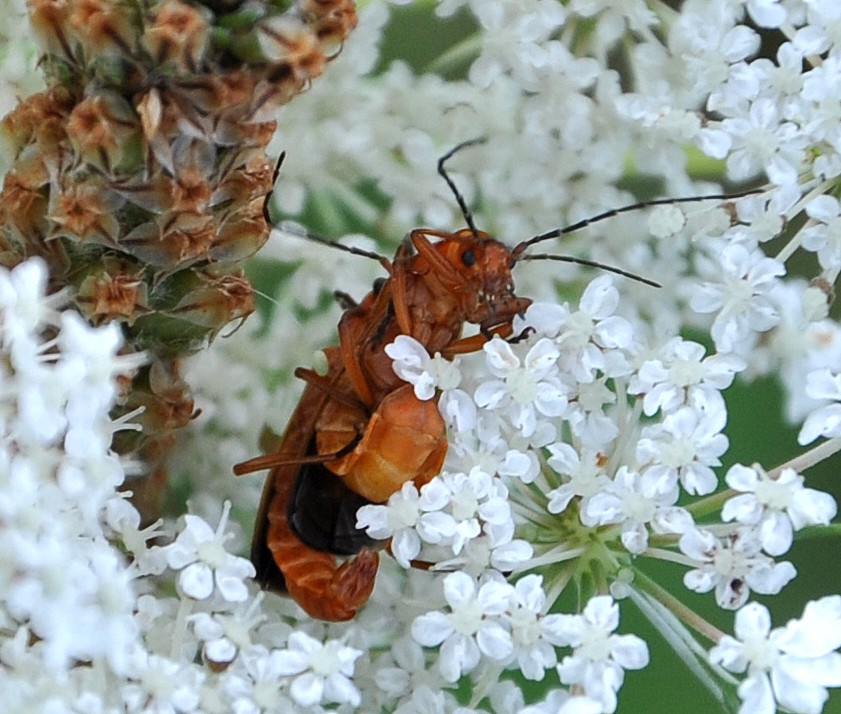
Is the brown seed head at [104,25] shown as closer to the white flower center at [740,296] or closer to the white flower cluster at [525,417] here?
the white flower cluster at [525,417]

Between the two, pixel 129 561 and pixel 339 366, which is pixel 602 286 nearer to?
pixel 339 366

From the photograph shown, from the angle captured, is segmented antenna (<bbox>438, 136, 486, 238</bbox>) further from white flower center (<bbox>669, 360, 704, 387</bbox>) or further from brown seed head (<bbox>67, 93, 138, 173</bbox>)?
brown seed head (<bbox>67, 93, 138, 173</bbox>)

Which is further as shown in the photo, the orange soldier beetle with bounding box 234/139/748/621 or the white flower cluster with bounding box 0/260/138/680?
the orange soldier beetle with bounding box 234/139/748/621

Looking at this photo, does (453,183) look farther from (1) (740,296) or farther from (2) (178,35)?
(2) (178,35)

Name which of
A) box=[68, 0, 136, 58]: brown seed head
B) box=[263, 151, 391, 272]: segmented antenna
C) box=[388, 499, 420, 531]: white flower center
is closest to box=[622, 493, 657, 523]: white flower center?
box=[388, 499, 420, 531]: white flower center

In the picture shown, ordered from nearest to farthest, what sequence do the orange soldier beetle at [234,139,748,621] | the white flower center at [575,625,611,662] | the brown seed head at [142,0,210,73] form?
the brown seed head at [142,0,210,73] → the white flower center at [575,625,611,662] → the orange soldier beetle at [234,139,748,621]

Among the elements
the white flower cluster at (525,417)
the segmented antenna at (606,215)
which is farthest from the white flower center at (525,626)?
the segmented antenna at (606,215)

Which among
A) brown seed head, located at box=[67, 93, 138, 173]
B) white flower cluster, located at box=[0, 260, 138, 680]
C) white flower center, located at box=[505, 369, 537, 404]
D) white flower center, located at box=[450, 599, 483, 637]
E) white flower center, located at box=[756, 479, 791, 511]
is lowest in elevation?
white flower center, located at box=[450, 599, 483, 637]

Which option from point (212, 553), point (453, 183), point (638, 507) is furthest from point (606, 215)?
point (212, 553)

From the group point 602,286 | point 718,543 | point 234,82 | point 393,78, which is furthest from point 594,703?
point 393,78
